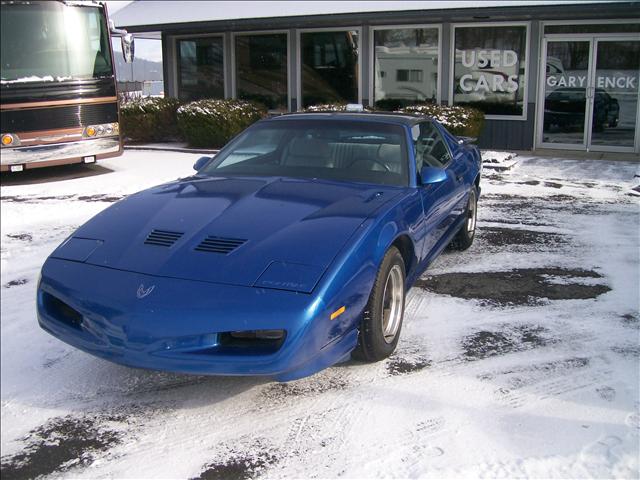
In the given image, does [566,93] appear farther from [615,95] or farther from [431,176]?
[431,176]

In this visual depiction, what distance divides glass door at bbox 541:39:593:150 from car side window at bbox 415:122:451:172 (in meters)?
9.11

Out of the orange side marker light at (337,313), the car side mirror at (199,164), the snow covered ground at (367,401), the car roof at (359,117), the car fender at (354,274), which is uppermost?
the car roof at (359,117)

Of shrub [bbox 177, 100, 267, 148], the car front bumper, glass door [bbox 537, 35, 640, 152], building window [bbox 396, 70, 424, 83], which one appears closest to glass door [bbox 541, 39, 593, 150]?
glass door [bbox 537, 35, 640, 152]

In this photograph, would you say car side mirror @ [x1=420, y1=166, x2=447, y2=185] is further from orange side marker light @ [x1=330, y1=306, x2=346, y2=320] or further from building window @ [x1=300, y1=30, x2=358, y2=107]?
building window @ [x1=300, y1=30, x2=358, y2=107]

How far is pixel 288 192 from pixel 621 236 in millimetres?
4616

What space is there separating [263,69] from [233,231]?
13.6 meters

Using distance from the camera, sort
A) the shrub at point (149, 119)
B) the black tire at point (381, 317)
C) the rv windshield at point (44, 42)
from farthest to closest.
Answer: the shrub at point (149, 119) < the black tire at point (381, 317) < the rv windshield at point (44, 42)

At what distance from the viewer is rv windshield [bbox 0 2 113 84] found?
61.2 inches

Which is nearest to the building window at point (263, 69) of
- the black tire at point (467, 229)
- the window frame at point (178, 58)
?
the window frame at point (178, 58)

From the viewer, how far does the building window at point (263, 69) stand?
16312 millimetres

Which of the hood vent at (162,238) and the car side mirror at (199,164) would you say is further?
the car side mirror at (199,164)

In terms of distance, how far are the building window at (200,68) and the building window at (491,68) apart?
6051 millimetres

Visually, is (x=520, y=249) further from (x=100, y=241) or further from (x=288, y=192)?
(x=100, y=241)

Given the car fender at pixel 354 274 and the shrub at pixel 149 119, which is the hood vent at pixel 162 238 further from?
the shrub at pixel 149 119
